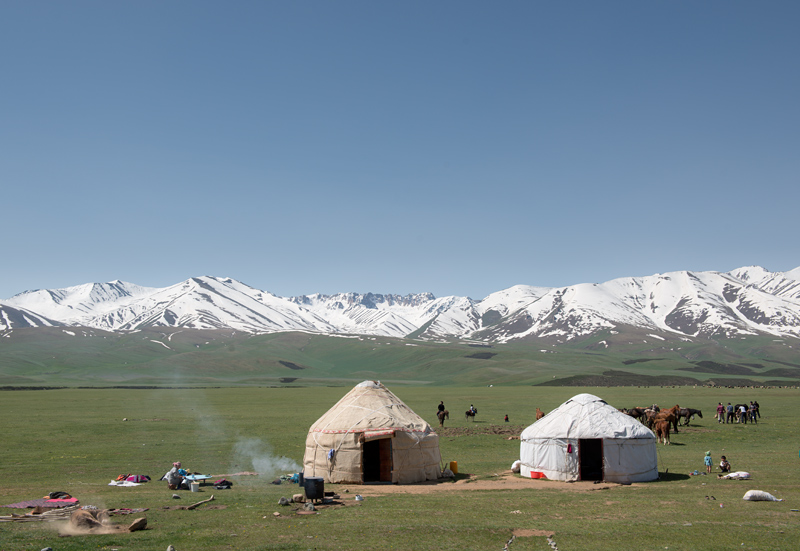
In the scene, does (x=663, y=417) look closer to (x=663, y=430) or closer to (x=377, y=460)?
(x=663, y=430)

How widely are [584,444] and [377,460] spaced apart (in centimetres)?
796

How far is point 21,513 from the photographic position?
1425cm

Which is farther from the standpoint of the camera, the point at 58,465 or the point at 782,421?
the point at 782,421

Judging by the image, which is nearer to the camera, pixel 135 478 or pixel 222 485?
pixel 222 485

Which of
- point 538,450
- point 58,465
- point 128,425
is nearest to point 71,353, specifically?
point 128,425

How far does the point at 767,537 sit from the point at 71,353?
21863 cm

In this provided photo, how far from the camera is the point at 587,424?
21188mm

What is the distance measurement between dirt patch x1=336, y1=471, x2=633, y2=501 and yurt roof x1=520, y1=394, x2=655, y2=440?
1.64 meters

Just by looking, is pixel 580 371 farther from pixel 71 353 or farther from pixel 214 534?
pixel 71 353

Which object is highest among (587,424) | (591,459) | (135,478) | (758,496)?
(587,424)

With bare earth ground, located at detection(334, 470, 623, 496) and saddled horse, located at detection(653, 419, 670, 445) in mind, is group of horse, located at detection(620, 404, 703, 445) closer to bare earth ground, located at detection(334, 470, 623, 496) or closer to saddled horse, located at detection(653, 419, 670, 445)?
saddled horse, located at detection(653, 419, 670, 445)

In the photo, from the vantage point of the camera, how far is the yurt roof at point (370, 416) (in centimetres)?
2150

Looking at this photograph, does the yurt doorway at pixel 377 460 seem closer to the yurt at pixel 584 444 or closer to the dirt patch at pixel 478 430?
the yurt at pixel 584 444

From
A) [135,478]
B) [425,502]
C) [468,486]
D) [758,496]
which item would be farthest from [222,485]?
[758,496]
